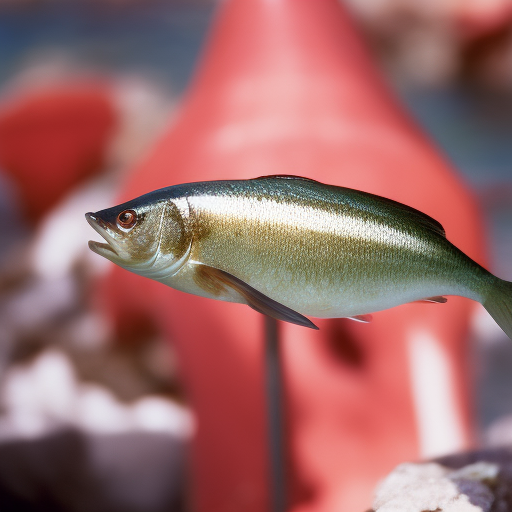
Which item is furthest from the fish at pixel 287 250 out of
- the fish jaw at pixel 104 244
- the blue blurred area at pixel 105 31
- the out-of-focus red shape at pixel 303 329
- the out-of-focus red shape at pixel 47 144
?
the blue blurred area at pixel 105 31

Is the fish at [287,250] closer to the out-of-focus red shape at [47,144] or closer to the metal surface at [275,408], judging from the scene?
the metal surface at [275,408]

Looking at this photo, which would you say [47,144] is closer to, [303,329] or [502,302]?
[303,329]

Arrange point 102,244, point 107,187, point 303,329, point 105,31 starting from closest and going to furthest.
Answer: point 102,244, point 303,329, point 107,187, point 105,31

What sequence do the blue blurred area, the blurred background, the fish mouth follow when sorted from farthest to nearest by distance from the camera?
the blue blurred area → the blurred background → the fish mouth

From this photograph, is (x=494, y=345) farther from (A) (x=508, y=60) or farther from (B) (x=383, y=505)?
(A) (x=508, y=60)

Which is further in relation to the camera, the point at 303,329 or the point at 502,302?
the point at 303,329

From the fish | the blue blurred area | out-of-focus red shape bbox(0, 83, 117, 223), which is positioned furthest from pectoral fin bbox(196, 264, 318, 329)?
the blue blurred area

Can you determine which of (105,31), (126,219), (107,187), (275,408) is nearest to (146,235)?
(126,219)

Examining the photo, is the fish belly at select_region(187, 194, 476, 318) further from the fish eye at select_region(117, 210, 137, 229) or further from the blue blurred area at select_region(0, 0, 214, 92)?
Answer: the blue blurred area at select_region(0, 0, 214, 92)
